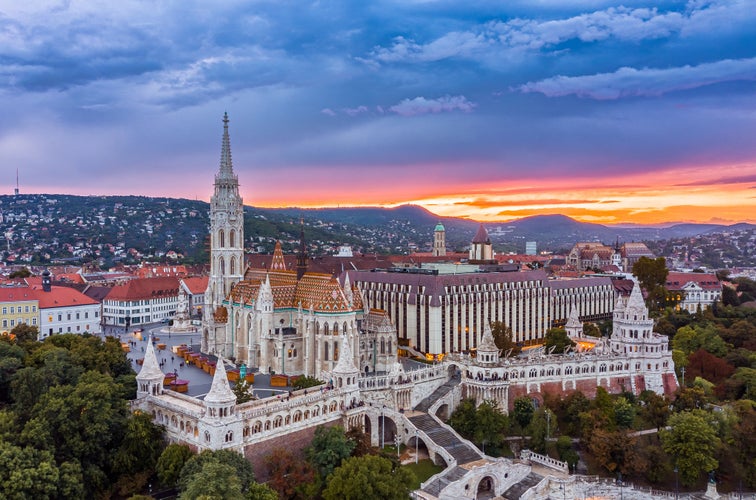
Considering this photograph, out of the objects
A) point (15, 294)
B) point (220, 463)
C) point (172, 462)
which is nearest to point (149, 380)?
point (172, 462)

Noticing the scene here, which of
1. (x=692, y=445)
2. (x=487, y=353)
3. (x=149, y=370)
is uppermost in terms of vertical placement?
(x=149, y=370)

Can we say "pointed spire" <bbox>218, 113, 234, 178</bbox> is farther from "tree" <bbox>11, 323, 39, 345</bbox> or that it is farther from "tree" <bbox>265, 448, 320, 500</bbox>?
"tree" <bbox>265, 448, 320, 500</bbox>

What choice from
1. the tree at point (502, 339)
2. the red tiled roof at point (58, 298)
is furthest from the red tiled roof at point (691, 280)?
the red tiled roof at point (58, 298)

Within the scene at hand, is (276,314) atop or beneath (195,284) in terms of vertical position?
atop

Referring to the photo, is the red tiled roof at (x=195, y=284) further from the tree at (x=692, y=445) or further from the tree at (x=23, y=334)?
the tree at (x=692, y=445)

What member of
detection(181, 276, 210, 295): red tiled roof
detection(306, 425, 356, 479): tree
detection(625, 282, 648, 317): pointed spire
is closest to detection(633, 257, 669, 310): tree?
detection(625, 282, 648, 317): pointed spire

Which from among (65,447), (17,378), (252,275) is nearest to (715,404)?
(252,275)

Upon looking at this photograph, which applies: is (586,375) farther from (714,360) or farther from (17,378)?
(17,378)

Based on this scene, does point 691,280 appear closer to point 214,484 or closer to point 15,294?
point 214,484
